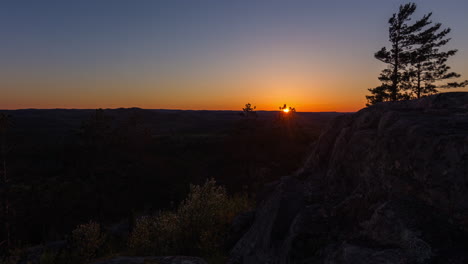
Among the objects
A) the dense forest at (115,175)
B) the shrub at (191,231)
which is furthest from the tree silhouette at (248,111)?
the shrub at (191,231)

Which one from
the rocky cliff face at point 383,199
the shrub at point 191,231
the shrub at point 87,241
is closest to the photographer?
the rocky cliff face at point 383,199

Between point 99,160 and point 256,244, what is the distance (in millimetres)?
25407

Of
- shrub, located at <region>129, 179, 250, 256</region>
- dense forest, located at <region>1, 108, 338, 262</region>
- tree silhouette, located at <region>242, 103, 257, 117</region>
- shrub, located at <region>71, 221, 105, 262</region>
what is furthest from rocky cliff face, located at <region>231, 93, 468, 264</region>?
tree silhouette, located at <region>242, 103, 257, 117</region>

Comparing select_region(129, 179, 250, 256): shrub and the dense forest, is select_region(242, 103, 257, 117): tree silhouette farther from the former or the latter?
→ select_region(129, 179, 250, 256): shrub

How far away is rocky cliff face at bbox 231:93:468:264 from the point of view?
393cm

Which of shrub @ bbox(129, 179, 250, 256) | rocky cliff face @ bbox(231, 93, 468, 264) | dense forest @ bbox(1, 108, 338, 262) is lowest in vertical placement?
dense forest @ bbox(1, 108, 338, 262)

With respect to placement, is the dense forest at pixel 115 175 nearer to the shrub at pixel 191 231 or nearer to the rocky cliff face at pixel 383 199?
the shrub at pixel 191 231

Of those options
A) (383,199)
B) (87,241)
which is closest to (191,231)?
(87,241)

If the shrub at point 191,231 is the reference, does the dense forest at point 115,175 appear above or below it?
below

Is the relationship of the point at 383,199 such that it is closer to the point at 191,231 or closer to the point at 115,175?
the point at 191,231

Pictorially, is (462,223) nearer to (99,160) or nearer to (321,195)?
(321,195)

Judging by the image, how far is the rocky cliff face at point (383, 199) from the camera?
3926 mm

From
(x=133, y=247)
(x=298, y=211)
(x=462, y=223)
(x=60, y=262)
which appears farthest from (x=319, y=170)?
(x=60, y=262)

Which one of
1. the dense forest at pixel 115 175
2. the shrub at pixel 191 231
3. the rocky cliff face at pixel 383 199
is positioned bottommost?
the dense forest at pixel 115 175
